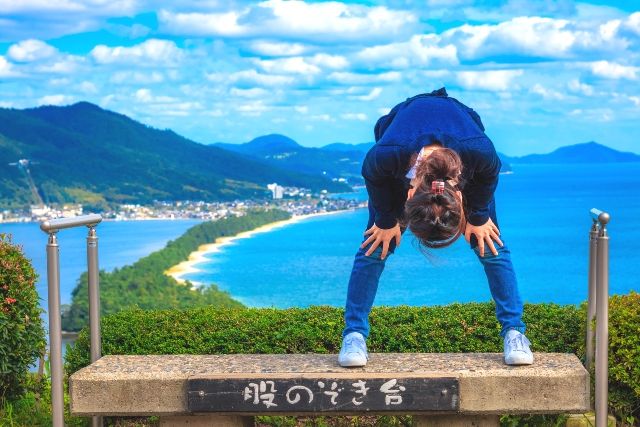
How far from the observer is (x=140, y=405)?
16.5 ft

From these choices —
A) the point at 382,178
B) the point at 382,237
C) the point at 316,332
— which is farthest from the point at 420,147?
the point at 316,332

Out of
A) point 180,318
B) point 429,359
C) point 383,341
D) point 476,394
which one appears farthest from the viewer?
point 180,318

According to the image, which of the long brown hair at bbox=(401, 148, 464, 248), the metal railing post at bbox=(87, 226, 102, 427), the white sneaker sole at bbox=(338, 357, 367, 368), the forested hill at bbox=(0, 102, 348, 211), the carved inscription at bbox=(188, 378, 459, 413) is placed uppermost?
the forested hill at bbox=(0, 102, 348, 211)

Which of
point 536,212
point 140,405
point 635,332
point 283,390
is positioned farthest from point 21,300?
point 536,212

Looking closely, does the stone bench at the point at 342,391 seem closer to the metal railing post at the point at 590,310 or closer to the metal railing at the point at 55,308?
the metal railing at the point at 55,308

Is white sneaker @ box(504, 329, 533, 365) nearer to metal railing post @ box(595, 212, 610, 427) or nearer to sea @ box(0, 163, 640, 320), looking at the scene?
metal railing post @ box(595, 212, 610, 427)

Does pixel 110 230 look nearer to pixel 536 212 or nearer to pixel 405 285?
pixel 405 285

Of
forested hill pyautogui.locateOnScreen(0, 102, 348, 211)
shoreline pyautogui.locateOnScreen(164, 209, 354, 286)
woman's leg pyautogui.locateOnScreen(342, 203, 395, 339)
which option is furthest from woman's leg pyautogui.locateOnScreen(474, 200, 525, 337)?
forested hill pyautogui.locateOnScreen(0, 102, 348, 211)

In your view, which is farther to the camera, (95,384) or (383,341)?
(383,341)

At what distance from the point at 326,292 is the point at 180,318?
219 ft

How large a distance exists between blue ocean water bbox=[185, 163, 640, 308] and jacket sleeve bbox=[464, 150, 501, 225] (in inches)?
1892

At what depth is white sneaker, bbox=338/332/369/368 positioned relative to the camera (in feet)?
16.3

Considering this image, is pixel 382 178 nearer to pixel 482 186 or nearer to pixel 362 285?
pixel 482 186

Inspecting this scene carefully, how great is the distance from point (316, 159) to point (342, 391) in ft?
403
